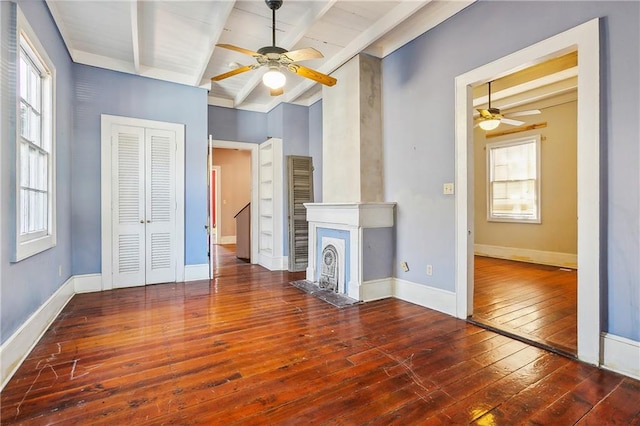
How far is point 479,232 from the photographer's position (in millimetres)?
7141

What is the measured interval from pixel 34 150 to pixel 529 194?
7509 millimetres

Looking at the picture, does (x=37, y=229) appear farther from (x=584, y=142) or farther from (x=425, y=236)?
(x=584, y=142)

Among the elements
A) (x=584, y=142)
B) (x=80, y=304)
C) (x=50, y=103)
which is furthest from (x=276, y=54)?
(x=80, y=304)

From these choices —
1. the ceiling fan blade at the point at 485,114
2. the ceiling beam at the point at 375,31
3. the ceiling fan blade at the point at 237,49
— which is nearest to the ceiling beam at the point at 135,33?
the ceiling fan blade at the point at 237,49

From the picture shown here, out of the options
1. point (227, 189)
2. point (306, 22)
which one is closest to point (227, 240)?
point (227, 189)

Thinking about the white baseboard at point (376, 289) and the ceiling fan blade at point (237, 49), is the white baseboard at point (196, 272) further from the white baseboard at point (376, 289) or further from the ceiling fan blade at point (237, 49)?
the ceiling fan blade at point (237, 49)

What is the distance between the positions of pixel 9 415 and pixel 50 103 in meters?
2.79

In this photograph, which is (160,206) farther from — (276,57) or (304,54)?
(304,54)

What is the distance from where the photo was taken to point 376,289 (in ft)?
12.6

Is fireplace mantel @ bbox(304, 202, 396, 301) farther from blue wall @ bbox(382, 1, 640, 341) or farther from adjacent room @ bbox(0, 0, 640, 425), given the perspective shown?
Result: blue wall @ bbox(382, 1, 640, 341)

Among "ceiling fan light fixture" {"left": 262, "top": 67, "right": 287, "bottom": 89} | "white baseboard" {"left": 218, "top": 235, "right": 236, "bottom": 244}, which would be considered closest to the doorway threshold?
"ceiling fan light fixture" {"left": 262, "top": 67, "right": 287, "bottom": 89}

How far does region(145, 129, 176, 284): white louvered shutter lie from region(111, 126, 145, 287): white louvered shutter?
0.29 ft

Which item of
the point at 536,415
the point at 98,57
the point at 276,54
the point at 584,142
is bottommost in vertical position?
the point at 536,415

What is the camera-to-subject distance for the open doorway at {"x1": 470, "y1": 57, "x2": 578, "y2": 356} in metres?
4.34
